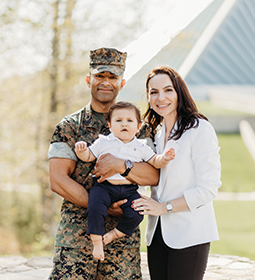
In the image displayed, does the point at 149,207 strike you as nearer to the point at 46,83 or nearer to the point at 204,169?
the point at 204,169

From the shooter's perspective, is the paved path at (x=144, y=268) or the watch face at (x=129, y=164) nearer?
the watch face at (x=129, y=164)

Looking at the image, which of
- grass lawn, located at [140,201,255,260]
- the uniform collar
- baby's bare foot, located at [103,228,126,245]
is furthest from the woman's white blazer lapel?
grass lawn, located at [140,201,255,260]

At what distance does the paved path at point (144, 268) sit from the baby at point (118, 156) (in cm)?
223

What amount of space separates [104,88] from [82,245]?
1.19m

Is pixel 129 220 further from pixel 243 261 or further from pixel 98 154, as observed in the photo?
pixel 243 261

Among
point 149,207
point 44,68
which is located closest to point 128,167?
point 149,207

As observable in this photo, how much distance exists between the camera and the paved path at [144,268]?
176 inches

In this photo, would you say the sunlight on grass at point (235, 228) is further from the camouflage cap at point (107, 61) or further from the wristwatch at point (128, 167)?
the camouflage cap at point (107, 61)

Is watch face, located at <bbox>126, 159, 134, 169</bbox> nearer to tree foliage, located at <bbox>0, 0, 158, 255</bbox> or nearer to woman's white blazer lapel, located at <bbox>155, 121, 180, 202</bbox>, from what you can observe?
woman's white blazer lapel, located at <bbox>155, 121, 180, 202</bbox>

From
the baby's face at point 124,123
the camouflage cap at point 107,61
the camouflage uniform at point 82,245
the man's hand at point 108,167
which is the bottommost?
the camouflage uniform at point 82,245

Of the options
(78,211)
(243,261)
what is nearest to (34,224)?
(243,261)

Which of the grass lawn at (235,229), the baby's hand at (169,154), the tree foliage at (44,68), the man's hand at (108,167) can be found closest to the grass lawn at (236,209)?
the grass lawn at (235,229)

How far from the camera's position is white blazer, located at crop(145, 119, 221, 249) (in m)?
2.37

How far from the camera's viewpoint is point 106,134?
2758 mm
